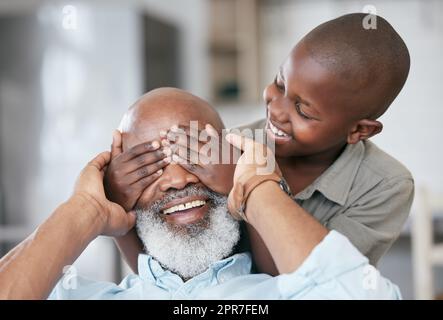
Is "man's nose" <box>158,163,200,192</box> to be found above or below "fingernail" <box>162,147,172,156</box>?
below

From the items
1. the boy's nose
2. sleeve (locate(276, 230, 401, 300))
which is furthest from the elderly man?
the boy's nose

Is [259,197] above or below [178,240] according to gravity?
above

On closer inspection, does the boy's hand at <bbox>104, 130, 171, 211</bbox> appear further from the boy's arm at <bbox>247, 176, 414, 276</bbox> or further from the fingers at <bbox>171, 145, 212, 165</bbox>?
the boy's arm at <bbox>247, 176, 414, 276</bbox>

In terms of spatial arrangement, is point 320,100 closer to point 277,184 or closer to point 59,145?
point 277,184

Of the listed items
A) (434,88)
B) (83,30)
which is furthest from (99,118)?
(434,88)

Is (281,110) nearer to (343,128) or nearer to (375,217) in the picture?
(343,128)

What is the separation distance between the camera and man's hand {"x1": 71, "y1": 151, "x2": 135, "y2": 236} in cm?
96

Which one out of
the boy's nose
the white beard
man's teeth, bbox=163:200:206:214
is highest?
the boy's nose

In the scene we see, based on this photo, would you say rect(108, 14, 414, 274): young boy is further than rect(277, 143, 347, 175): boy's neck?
No

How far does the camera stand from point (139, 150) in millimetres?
982

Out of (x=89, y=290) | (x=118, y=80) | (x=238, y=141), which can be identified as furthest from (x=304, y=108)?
(x=118, y=80)

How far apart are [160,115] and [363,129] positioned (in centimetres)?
37

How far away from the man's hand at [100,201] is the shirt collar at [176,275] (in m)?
0.09

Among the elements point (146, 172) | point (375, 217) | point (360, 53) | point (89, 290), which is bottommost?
point (89, 290)
